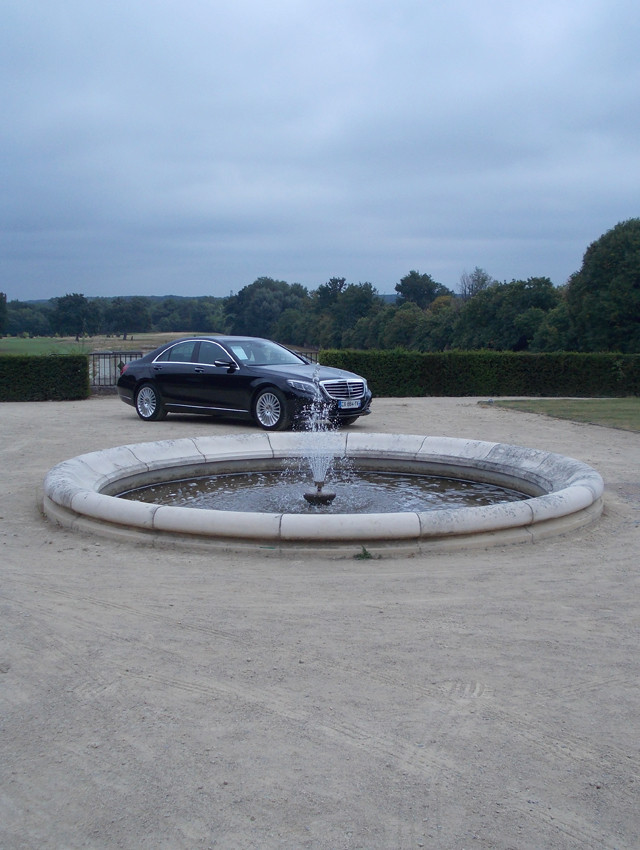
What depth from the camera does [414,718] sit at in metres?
3.38

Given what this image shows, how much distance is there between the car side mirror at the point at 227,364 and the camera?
45.0 feet

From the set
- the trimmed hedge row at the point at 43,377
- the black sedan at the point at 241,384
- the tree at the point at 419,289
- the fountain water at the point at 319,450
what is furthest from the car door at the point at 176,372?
the tree at the point at 419,289

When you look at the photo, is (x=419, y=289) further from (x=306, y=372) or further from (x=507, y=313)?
(x=306, y=372)

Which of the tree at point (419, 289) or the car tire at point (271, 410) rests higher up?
the tree at point (419, 289)

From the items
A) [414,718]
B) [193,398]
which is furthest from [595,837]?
[193,398]

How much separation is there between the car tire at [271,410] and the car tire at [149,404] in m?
2.22

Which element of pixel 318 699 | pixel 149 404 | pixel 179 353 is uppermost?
pixel 179 353

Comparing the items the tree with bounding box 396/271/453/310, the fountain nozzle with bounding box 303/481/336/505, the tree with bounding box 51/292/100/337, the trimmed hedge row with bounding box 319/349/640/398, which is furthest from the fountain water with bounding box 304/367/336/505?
the tree with bounding box 396/271/453/310

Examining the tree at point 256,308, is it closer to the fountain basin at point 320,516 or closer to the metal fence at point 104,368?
the metal fence at point 104,368

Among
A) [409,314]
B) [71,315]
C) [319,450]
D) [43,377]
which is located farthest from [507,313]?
[319,450]

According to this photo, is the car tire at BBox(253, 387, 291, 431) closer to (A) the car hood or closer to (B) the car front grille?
(A) the car hood

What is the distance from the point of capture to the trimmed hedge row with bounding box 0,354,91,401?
2047cm

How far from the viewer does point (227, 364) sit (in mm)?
13797

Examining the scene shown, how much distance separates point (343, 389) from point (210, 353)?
2590 mm
